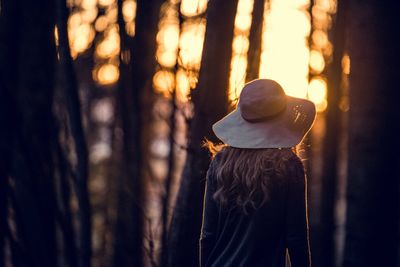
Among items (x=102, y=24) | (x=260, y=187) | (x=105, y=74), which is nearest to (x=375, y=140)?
(x=260, y=187)

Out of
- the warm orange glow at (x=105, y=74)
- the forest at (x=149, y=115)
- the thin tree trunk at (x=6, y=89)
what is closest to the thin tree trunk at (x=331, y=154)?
the forest at (x=149, y=115)

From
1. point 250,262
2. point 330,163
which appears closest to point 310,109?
point 250,262

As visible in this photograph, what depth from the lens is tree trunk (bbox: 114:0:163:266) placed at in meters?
8.59

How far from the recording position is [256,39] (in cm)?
707

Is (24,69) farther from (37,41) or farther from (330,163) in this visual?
(330,163)

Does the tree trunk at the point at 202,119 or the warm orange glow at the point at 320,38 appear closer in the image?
the tree trunk at the point at 202,119

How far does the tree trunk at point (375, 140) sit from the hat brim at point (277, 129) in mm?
1330

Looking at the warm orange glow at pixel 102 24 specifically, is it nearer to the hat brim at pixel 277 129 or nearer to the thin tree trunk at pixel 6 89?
the thin tree trunk at pixel 6 89

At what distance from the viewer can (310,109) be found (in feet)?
10.8

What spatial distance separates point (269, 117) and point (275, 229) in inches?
23.4

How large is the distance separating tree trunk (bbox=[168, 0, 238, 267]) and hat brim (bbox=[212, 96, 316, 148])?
151 centimetres

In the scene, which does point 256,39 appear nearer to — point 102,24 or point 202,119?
point 202,119

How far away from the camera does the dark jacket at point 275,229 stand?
3.02m

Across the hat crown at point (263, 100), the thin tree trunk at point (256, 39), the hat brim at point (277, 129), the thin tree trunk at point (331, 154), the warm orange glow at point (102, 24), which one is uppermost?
the warm orange glow at point (102, 24)
